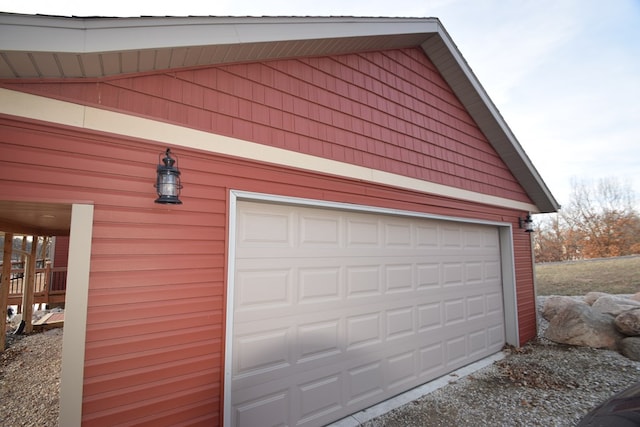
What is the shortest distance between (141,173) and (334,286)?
2.24 metres

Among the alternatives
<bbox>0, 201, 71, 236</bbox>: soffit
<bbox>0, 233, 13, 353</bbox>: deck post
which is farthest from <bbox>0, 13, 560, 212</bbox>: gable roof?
<bbox>0, 233, 13, 353</bbox>: deck post

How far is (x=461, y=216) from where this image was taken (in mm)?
5043

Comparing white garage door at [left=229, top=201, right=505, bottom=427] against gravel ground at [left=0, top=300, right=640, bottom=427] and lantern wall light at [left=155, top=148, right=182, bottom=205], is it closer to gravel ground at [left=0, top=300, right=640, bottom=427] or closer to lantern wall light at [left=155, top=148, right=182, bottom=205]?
gravel ground at [left=0, top=300, right=640, bottom=427]

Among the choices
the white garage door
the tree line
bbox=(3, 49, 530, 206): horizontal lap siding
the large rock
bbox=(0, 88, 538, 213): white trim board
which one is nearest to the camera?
bbox=(0, 88, 538, 213): white trim board

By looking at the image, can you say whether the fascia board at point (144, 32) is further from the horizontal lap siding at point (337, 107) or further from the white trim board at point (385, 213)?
the white trim board at point (385, 213)

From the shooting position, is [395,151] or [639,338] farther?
[639,338]

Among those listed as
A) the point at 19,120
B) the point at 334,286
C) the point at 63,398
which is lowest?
the point at 63,398

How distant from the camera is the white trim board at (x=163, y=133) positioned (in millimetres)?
2023

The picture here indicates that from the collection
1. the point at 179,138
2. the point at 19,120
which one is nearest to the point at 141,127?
the point at 179,138

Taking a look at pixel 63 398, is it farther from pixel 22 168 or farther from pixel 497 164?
pixel 497 164

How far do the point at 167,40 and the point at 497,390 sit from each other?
18.2ft

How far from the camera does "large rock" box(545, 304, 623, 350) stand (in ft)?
18.8

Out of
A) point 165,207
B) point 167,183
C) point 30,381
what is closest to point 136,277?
point 165,207

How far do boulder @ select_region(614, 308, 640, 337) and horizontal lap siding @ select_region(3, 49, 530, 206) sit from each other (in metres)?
3.33
